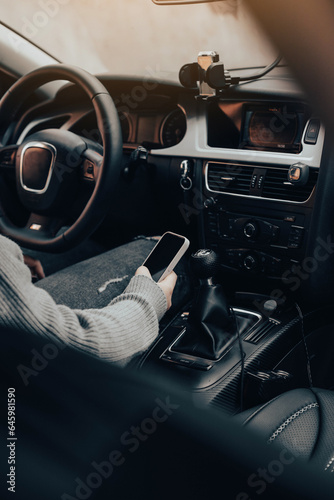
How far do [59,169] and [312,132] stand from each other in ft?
2.42

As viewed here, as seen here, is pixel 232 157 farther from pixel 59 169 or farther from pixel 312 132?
pixel 59 169

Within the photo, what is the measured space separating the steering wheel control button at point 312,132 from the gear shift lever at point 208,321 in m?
0.44

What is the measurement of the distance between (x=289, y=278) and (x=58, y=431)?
1175mm

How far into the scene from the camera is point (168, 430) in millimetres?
420

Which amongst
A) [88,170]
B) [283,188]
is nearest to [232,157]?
[283,188]

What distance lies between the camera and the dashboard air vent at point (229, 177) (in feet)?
5.19

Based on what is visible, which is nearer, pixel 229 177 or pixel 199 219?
pixel 229 177

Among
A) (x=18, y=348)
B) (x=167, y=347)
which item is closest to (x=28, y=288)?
(x=18, y=348)

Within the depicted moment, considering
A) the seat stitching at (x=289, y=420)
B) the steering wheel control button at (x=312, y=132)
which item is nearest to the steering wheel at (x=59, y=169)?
the steering wheel control button at (x=312, y=132)

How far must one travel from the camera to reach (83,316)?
89 centimetres

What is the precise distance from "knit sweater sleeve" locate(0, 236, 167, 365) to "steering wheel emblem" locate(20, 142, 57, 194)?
0.53 meters

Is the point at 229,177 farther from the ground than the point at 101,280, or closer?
farther from the ground

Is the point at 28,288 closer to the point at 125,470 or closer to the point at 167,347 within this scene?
the point at 125,470

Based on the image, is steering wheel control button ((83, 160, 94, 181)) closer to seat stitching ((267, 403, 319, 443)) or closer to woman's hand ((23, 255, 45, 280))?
woman's hand ((23, 255, 45, 280))
